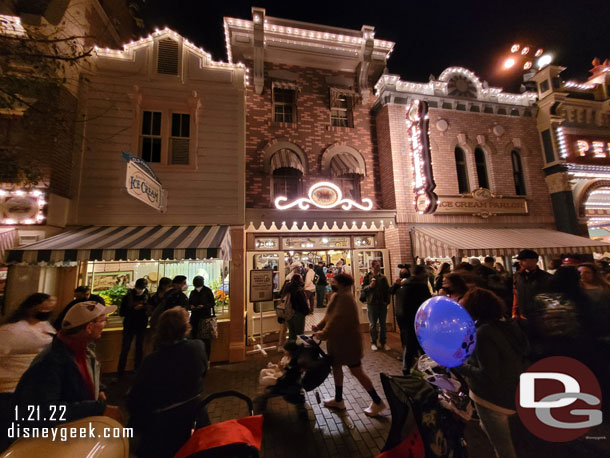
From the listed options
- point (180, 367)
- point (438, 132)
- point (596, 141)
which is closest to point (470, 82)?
point (438, 132)

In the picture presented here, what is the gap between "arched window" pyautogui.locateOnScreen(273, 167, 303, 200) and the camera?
31.4ft

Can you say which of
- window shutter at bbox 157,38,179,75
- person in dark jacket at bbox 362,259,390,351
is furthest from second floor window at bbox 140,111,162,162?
person in dark jacket at bbox 362,259,390,351

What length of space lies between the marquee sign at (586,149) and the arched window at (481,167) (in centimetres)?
381

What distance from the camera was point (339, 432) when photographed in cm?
371

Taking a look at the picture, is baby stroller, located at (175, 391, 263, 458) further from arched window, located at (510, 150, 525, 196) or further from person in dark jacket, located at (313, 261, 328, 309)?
arched window, located at (510, 150, 525, 196)

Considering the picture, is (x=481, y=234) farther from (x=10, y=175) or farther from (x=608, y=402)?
(x=10, y=175)

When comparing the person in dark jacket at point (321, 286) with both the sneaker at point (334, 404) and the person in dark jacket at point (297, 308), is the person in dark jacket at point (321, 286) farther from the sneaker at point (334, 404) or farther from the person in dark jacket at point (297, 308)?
the sneaker at point (334, 404)

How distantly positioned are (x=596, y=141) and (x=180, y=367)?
17981 mm

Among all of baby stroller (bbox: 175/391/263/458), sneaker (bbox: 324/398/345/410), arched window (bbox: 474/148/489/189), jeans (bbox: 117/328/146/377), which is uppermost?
arched window (bbox: 474/148/489/189)

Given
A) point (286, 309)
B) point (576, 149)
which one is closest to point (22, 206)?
point (286, 309)

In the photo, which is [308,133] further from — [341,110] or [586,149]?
[586,149]

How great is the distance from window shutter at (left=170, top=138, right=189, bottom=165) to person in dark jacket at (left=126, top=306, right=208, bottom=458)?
6.38 meters

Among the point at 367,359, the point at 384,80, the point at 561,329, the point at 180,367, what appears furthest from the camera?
the point at 384,80

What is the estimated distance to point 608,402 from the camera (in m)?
3.70
